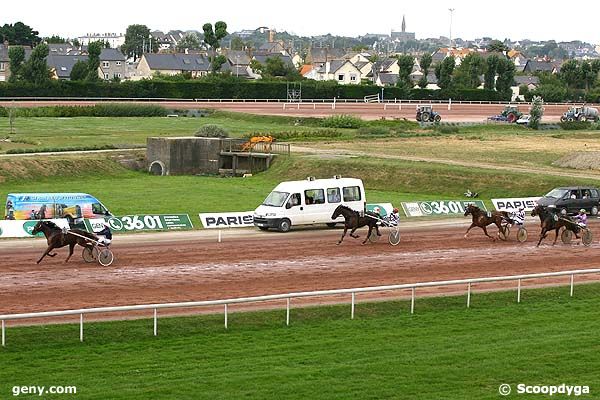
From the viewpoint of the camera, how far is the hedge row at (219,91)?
309ft

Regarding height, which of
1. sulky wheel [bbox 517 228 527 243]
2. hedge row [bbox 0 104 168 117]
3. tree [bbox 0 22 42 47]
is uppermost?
tree [bbox 0 22 42 47]

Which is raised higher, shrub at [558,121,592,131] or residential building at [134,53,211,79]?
residential building at [134,53,211,79]

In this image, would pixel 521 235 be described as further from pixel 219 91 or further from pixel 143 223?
pixel 219 91

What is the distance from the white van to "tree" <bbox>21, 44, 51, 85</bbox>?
6536 centimetres

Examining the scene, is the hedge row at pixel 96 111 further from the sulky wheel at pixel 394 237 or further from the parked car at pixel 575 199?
the sulky wheel at pixel 394 237

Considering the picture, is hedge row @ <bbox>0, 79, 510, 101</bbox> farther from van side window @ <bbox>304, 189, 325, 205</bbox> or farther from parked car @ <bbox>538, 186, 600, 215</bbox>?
van side window @ <bbox>304, 189, 325, 205</bbox>

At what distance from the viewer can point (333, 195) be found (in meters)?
33.7

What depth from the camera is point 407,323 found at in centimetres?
2031

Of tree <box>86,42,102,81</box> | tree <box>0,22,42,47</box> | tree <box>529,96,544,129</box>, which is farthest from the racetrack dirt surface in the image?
tree <box>0,22,42,47</box>

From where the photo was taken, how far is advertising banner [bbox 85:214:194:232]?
31.2 meters

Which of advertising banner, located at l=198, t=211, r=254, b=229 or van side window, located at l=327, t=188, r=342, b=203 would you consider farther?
van side window, located at l=327, t=188, r=342, b=203

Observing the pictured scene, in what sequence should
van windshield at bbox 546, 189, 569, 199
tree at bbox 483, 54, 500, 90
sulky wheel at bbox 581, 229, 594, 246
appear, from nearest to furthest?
sulky wheel at bbox 581, 229, 594, 246
van windshield at bbox 546, 189, 569, 199
tree at bbox 483, 54, 500, 90

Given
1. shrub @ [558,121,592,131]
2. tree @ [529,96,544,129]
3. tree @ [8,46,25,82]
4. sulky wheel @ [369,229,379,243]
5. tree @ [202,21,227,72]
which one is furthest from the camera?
tree @ [202,21,227,72]

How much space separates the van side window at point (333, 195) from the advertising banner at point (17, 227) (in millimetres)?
8307
